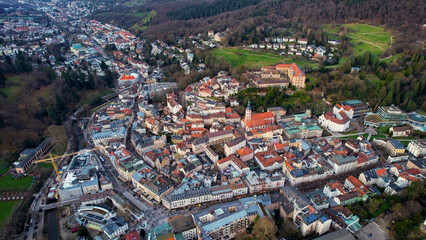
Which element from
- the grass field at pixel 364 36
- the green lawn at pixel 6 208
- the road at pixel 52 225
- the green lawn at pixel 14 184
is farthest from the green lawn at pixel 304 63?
the green lawn at pixel 6 208

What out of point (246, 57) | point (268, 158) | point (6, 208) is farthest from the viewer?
point (246, 57)

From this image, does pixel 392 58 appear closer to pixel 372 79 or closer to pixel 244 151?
pixel 372 79

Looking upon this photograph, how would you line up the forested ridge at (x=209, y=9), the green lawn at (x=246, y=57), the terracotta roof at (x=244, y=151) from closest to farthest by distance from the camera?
the terracotta roof at (x=244, y=151) < the green lawn at (x=246, y=57) < the forested ridge at (x=209, y=9)

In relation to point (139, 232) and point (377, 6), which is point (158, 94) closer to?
point (139, 232)

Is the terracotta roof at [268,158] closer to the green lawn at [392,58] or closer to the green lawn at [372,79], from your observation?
the green lawn at [372,79]

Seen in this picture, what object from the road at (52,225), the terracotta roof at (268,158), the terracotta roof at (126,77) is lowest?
the road at (52,225)

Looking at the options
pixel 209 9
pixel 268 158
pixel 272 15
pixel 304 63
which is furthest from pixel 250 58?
pixel 209 9

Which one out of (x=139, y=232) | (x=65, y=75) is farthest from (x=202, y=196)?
(x=65, y=75)
